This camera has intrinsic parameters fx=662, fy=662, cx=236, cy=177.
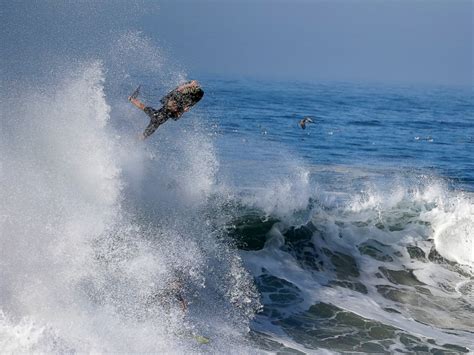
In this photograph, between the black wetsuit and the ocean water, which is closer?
the ocean water

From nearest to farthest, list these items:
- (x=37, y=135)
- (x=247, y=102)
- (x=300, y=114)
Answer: (x=37, y=135)
(x=300, y=114)
(x=247, y=102)

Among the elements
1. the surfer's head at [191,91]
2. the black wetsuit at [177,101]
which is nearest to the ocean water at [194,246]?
the black wetsuit at [177,101]

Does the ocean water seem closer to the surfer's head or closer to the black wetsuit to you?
the black wetsuit

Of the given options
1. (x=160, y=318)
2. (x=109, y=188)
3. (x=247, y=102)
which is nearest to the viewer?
(x=160, y=318)

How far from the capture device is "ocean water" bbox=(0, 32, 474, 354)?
376 inches

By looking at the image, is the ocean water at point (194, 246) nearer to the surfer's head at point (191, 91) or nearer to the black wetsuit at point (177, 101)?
the black wetsuit at point (177, 101)

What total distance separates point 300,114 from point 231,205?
28285mm

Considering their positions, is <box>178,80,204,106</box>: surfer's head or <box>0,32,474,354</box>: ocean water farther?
<box>178,80,204,106</box>: surfer's head

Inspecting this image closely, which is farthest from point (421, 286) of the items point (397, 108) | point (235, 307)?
point (397, 108)

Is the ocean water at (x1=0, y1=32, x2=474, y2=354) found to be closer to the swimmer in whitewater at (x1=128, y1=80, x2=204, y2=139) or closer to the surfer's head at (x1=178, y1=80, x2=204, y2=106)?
the swimmer in whitewater at (x1=128, y1=80, x2=204, y2=139)

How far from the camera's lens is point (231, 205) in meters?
17.7

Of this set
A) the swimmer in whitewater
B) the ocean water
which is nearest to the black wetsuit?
the swimmer in whitewater

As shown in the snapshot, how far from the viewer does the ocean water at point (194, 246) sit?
31.4ft

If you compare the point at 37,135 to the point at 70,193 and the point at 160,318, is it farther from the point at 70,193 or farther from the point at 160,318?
the point at 160,318
